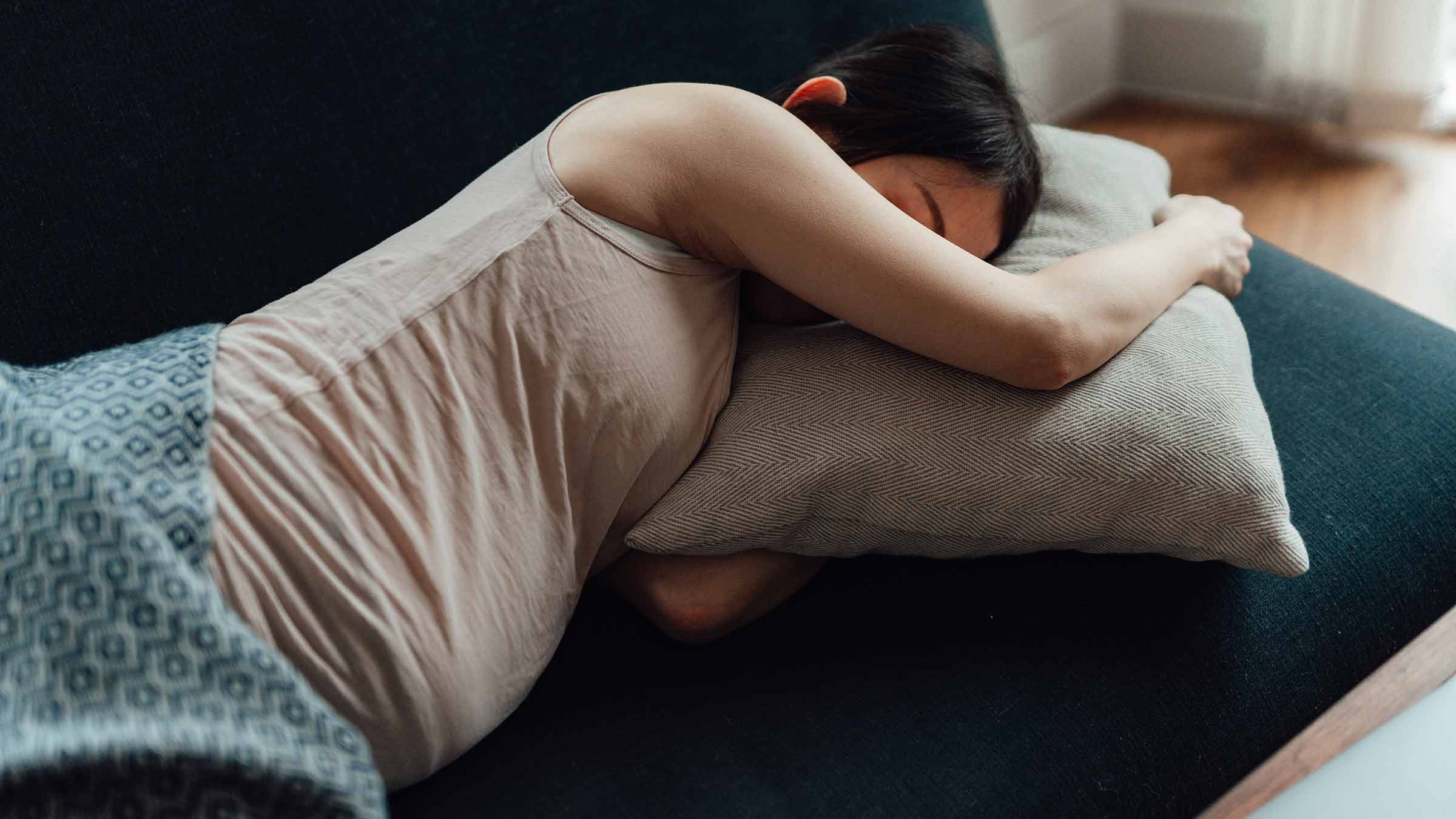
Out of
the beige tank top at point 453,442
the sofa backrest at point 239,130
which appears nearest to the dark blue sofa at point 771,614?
the sofa backrest at point 239,130

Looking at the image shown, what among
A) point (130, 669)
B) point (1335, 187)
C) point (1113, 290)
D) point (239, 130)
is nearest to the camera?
point (130, 669)

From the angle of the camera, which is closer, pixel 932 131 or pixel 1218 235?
pixel 932 131

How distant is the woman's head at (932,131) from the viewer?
1.04m

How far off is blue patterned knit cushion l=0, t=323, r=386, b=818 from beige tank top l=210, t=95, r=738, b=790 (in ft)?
0.14

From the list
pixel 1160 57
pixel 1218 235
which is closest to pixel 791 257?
pixel 1218 235

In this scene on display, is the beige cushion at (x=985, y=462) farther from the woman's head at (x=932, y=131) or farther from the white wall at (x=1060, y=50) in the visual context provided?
the white wall at (x=1060, y=50)

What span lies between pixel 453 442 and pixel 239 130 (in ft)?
1.46

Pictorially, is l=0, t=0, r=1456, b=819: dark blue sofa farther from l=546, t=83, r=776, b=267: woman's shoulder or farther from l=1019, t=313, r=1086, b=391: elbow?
l=546, t=83, r=776, b=267: woman's shoulder

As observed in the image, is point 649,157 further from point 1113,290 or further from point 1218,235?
point 1218,235

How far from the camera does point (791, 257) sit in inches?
36.7

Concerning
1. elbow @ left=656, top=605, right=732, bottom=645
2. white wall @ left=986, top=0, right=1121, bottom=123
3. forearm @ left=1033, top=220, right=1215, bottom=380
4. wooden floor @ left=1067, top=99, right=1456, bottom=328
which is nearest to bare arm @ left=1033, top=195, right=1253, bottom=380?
forearm @ left=1033, top=220, right=1215, bottom=380

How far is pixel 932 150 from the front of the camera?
1040 mm

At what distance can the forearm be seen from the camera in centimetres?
94

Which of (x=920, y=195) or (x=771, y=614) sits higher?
(x=920, y=195)
